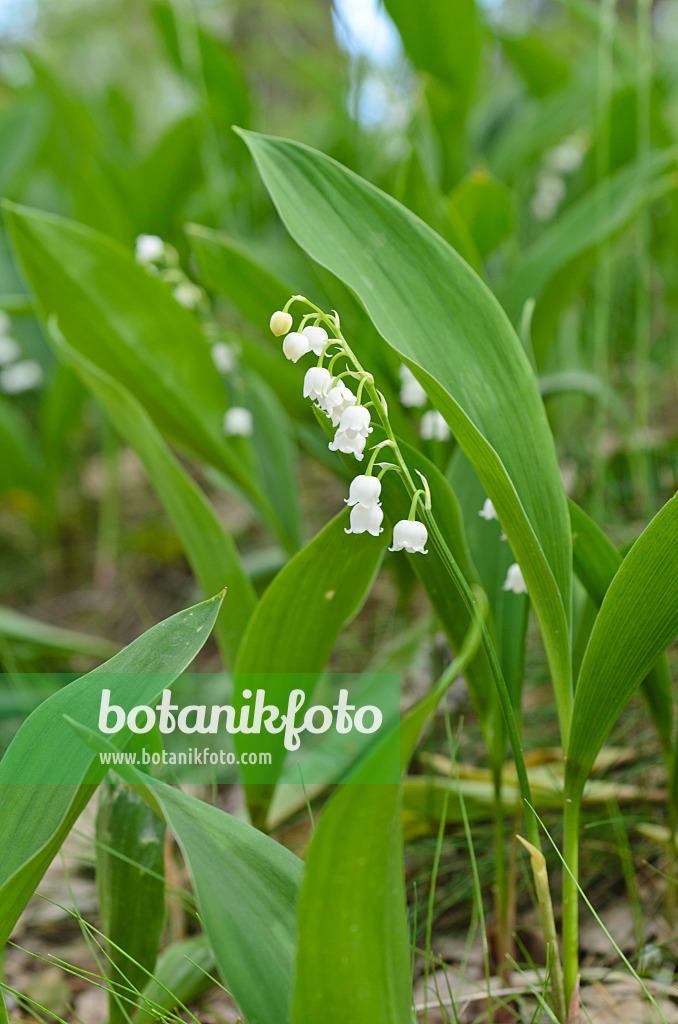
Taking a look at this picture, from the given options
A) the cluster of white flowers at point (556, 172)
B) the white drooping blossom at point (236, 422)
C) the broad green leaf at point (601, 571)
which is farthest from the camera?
the cluster of white flowers at point (556, 172)

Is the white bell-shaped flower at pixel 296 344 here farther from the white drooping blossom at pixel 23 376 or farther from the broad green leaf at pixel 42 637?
the white drooping blossom at pixel 23 376

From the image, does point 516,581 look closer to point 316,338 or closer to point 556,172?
point 316,338

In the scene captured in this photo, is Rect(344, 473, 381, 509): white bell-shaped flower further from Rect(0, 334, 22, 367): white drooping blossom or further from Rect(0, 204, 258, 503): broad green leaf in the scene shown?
Rect(0, 334, 22, 367): white drooping blossom

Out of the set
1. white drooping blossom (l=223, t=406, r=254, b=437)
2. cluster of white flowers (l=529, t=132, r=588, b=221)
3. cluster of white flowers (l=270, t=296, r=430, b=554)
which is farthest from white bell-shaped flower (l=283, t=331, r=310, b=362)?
cluster of white flowers (l=529, t=132, r=588, b=221)

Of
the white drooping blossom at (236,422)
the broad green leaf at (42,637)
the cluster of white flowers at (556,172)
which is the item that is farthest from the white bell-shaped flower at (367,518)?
Result: the cluster of white flowers at (556,172)

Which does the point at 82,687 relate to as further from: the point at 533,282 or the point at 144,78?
the point at 144,78

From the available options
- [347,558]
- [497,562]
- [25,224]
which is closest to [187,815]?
[347,558]
